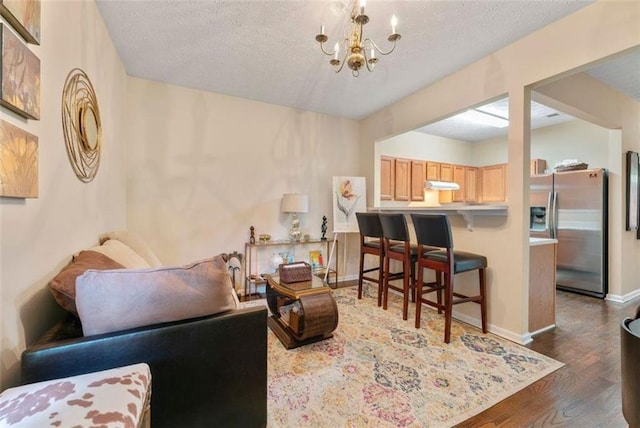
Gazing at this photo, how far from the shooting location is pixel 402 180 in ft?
15.0

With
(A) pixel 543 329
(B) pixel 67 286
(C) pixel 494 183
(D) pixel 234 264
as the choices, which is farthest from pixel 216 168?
(C) pixel 494 183

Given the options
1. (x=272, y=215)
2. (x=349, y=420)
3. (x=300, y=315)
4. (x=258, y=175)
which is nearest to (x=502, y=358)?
(x=349, y=420)

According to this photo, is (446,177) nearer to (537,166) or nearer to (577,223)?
(537,166)

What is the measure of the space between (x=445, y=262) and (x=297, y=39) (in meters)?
2.30

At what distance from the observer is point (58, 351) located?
34.8 inches

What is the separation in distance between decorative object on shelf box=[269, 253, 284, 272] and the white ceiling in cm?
215

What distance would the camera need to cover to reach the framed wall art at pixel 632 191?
334 centimetres

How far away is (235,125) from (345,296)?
8.77 feet

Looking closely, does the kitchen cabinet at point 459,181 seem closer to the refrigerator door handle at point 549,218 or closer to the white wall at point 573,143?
the white wall at point 573,143

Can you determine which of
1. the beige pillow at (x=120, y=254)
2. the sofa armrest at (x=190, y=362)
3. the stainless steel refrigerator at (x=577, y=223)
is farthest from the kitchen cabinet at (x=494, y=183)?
the beige pillow at (x=120, y=254)

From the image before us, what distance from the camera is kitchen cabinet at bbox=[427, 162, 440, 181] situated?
4844 mm

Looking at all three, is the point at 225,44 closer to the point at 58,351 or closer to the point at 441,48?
the point at 441,48

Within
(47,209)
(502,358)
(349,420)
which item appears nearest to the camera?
(47,209)

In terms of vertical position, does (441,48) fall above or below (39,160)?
above
